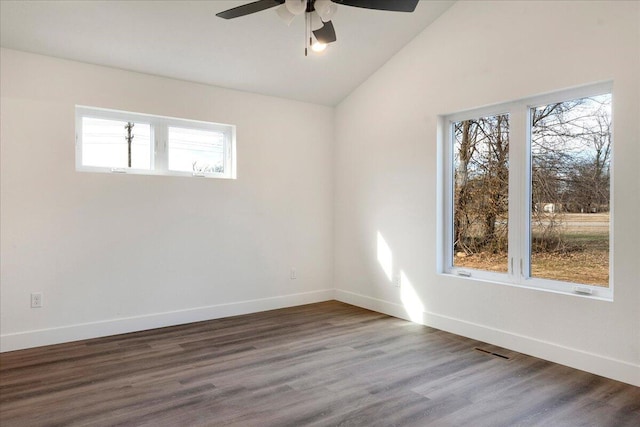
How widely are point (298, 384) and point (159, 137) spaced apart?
9.11 feet

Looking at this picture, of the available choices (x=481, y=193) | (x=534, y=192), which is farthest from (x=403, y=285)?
(x=534, y=192)

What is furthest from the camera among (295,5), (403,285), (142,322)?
(403,285)

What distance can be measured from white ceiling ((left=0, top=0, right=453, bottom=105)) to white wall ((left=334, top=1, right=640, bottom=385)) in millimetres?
447

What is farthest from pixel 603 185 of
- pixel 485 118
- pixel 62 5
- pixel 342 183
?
pixel 62 5

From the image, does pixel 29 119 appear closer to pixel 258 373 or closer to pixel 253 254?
pixel 253 254

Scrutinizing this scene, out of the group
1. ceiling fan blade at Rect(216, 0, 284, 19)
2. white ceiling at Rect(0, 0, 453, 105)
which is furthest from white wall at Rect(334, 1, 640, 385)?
ceiling fan blade at Rect(216, 0, 284, 19)

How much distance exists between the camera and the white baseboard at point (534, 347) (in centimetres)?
276

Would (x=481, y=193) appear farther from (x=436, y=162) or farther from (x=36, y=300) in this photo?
(x=36, y=300)

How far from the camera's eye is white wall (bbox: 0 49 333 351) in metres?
3.37

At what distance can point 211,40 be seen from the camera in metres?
3.62

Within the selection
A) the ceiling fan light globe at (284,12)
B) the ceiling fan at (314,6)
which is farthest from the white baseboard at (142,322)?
the ceiling fan light globe at (284,12)

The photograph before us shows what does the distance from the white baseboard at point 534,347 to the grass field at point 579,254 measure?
1.72 ft

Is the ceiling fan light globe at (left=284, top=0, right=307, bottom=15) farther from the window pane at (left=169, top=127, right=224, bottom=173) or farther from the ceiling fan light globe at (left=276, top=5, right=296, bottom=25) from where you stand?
the window pane at (left=169, top=127, right=224, bottom=173)

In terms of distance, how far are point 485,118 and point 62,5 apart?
3.54 m
